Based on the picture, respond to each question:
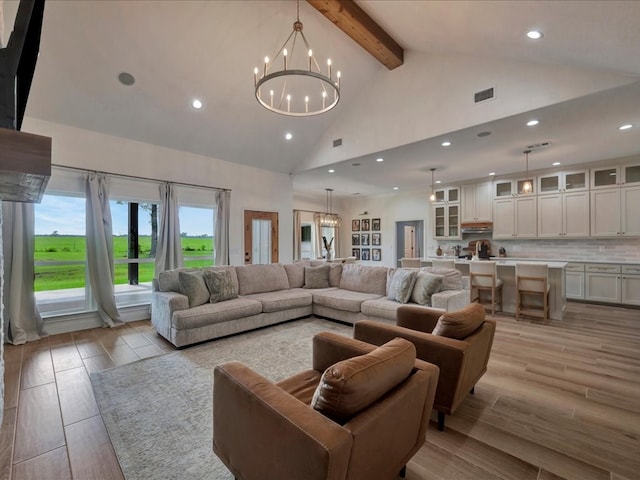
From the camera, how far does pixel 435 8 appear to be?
10.3ft

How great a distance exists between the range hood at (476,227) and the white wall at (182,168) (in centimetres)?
448

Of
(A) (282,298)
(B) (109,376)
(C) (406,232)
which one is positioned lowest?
(B) (109,376)

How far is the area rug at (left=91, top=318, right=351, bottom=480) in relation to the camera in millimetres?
1777

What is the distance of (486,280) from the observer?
5.10 m

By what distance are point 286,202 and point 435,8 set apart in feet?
16.0

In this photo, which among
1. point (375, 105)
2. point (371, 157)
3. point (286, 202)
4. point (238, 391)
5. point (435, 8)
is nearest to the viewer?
point (238, 391)

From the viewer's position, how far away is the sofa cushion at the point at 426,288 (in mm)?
3906

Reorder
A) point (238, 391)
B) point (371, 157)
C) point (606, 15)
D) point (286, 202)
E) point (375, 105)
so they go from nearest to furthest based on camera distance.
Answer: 1. point (238, 391)
2. point (606, 15)
3. point (375, 105)
4. point (371, 157)
5. point (286, 202)

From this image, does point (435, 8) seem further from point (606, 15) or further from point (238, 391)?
point (238, 391)

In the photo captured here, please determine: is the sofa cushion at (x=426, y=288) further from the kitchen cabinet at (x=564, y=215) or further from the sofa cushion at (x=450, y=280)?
the kitchen cabinet at (x=564, y=215)

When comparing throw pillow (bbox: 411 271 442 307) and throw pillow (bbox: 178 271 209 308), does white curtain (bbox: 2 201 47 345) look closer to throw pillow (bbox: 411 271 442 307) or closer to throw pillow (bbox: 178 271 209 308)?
throw pillow (bbox: 178 271 209 308)

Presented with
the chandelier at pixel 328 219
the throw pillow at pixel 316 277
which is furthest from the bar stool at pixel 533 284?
the chandelier at pixel 328 219

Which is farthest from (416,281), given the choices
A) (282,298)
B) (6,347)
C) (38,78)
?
(38,78)

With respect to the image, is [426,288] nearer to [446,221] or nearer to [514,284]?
[514,284]
